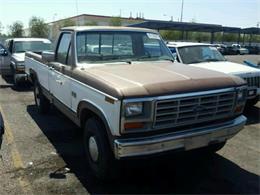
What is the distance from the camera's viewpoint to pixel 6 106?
8984 millimetres

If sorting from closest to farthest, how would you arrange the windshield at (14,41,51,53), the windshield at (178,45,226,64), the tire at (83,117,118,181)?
the tire at (83,117,118,181), the windshield at (178,45,226,64), the windshield at (14,41,51,53)

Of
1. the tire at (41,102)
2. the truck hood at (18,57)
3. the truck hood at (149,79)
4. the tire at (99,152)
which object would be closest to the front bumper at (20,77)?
the truck hood at (18,57)

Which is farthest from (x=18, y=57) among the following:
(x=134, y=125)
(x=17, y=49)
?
(x=134, y=125)

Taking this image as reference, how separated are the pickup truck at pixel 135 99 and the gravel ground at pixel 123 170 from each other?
1.04 feet

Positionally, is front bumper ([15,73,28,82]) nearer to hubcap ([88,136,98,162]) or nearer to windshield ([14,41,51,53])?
windshield ([14,41,51,53])

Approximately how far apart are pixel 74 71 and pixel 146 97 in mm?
1639

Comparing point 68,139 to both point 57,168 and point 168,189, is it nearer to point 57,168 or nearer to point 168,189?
point 57,168

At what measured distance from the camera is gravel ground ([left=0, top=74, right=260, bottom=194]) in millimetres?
4254

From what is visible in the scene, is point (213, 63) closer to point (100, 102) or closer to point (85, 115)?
point (85, 115)

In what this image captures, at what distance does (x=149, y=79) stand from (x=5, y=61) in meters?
10.7

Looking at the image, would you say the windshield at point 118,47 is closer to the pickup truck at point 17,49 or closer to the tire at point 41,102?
the tire at point 41,102

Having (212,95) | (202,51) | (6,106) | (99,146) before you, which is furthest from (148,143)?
(6,106)

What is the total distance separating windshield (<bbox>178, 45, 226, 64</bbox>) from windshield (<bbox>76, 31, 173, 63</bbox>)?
2.77 metres

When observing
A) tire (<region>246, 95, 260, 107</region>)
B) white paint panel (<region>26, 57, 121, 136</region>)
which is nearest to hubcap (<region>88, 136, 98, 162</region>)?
white paint panel (<region>26, 57, 121, 136</region>)
